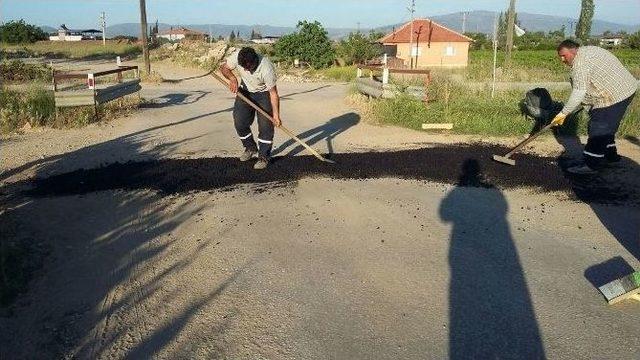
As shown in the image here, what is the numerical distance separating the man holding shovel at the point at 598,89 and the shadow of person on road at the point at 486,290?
188 centimetres

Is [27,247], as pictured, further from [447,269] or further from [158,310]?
[447,269]

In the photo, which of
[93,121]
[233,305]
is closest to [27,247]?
[233,305]

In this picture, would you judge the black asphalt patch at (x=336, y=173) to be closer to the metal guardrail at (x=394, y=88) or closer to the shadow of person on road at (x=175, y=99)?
the metal guardrail at (x=394, y=88)

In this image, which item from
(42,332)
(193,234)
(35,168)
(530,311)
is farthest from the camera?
(35,168)

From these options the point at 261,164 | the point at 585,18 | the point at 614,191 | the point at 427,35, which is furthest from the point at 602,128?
the point at 585,18

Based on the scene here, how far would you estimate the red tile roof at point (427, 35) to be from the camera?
5356 centimetres

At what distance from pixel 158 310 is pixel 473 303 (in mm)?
2130

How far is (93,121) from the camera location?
35.6ft

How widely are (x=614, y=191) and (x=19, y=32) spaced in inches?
2688

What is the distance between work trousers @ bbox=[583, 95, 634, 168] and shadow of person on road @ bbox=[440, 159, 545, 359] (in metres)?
1.90

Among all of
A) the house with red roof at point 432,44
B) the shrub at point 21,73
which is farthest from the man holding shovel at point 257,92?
the house with red roof at point 432,44

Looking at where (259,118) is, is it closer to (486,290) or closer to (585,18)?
(486,290)

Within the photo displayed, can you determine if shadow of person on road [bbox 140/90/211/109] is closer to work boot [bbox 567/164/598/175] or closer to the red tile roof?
work boot [bbox 567/164/598/175]

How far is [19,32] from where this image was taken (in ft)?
196
